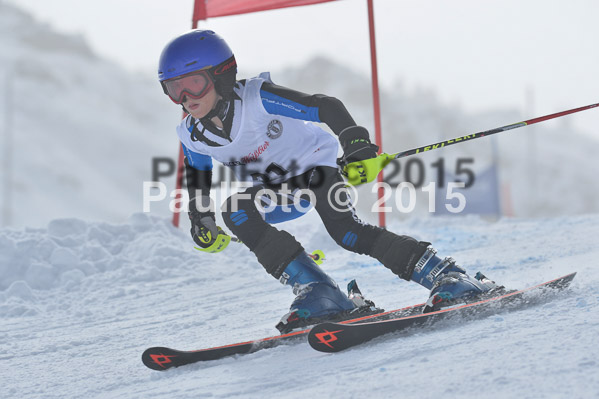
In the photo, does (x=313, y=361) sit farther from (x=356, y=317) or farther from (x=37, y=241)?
(x=37, y=241)

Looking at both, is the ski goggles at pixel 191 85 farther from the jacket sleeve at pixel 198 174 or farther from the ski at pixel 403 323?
the ski at pixel 403 323

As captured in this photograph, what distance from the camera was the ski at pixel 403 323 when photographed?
234 cm

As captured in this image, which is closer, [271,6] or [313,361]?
[313,361]

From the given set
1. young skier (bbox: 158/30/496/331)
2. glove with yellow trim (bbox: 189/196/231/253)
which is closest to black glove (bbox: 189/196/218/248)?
glove with yellow trim (bbox: 189/196/231/253)

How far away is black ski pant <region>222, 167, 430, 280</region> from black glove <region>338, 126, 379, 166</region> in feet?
0.78

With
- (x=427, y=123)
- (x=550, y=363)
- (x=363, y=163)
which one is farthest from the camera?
(x=427, y=123)

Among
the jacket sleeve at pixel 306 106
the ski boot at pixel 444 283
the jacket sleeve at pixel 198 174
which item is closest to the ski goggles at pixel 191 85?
the jacket sleeve at pixel 306 106

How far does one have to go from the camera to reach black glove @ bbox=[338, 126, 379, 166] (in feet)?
8.26

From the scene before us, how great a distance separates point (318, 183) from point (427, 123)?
68628 millimetres

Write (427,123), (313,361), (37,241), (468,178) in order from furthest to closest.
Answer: (427,123) → (468,178) → (37,241) → (313,361)

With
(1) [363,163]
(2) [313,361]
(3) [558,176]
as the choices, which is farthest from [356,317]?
(3) [558,176]

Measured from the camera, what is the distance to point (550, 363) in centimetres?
187

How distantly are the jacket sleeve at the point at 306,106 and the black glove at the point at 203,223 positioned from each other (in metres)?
0.67

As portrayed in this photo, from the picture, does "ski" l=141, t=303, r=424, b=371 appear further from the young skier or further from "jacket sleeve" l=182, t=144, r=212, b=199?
"jacket sleeve" l=182, t=144, r=212, b=199
